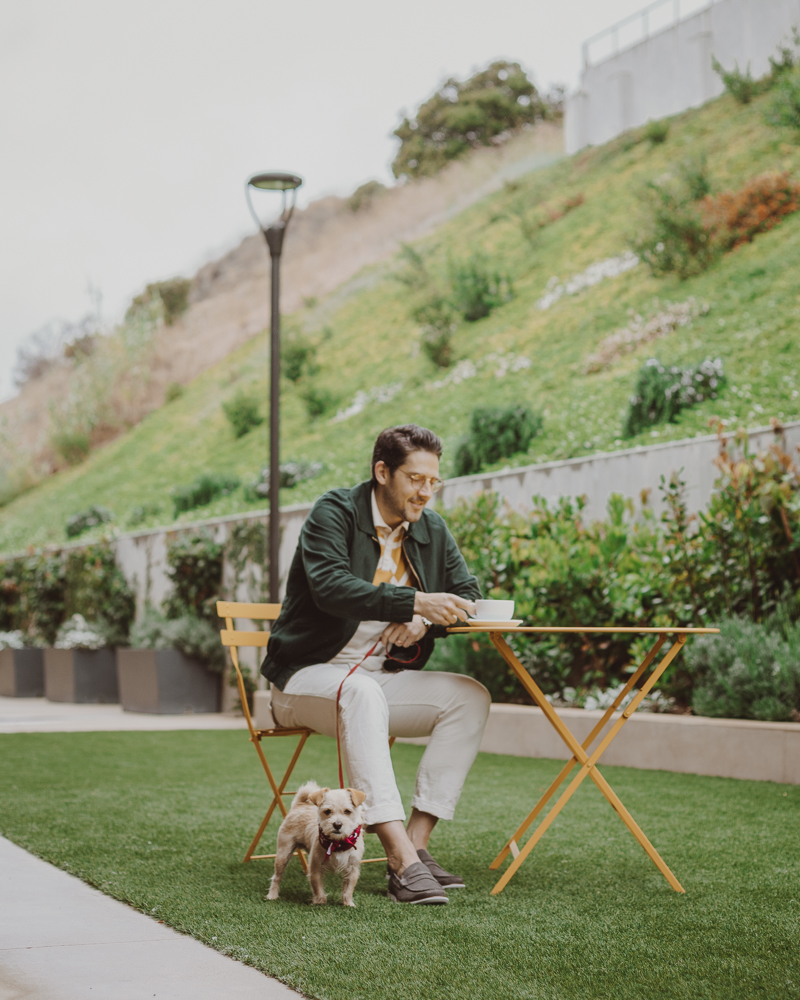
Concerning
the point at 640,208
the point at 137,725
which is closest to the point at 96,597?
the point at 137,725

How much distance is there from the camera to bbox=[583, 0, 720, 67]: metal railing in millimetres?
23000

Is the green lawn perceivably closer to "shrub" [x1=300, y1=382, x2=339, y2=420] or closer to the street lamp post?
the street lamp post

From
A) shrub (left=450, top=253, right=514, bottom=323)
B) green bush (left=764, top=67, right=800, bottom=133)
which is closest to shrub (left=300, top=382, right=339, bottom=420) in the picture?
shrub (left=450, top=253, right=514, bottom=323)

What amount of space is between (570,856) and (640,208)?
19393mm

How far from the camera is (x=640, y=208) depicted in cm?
2111

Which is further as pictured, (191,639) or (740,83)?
(740,83)

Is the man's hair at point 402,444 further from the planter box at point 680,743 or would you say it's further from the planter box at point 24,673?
the planter box at point 24,673

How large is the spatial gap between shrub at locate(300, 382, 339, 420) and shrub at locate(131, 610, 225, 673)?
13579 millimetres

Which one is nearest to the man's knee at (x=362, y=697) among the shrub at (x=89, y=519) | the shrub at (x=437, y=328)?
the shrub at (x=437, y=328)

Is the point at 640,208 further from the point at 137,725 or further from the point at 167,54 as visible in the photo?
the point at 167,54

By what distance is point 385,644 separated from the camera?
3340mm

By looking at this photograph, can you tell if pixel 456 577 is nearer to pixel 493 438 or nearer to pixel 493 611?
pixel 493 611

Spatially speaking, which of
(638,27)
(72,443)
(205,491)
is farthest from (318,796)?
(72,443)

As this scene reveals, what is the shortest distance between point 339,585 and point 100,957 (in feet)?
3.76
